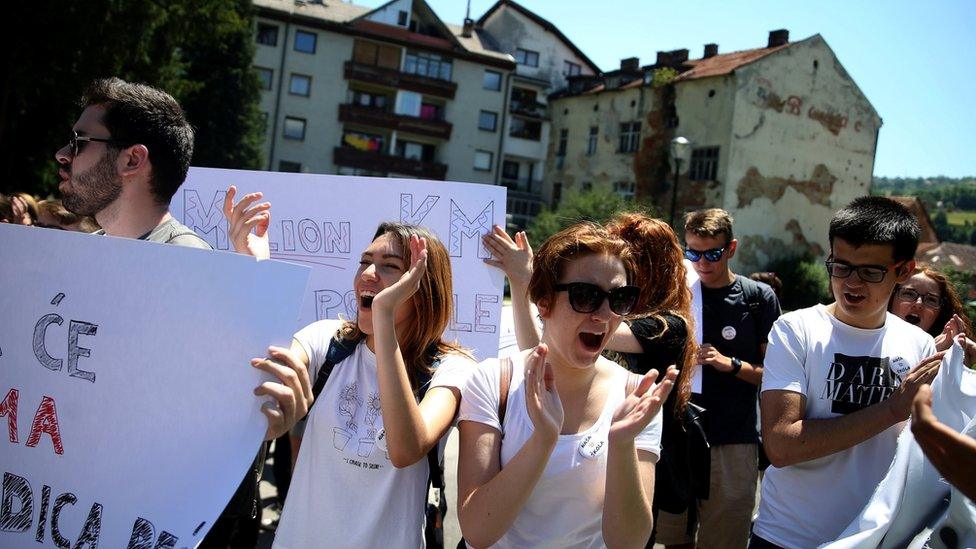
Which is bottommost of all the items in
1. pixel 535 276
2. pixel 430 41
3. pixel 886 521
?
pixel 886 521

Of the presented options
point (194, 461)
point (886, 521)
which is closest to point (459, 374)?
point (194, 461)

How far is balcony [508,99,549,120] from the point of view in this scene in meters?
47.3

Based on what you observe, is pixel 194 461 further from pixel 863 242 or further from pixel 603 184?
pixel 603 184

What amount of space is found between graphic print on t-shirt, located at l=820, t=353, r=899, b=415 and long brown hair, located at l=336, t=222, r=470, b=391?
1.24 m

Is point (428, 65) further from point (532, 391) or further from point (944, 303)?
point (532, 391)

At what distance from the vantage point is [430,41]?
152 feet

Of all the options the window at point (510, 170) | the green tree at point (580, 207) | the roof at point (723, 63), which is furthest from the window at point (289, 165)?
the roof at point (723, 63)

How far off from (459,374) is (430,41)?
1821 inches

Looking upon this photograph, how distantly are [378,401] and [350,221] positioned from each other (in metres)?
1.39

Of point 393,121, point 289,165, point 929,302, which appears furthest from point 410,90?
point 929,302

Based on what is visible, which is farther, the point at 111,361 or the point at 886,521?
the point at 886,521

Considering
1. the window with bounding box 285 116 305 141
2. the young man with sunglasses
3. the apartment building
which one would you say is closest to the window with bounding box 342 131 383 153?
the apartment building

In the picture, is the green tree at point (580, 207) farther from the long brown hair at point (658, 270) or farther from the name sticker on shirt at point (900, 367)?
the name sticker on shirt at point (900, 367)

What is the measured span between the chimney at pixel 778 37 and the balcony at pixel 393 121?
18229 millimetres
